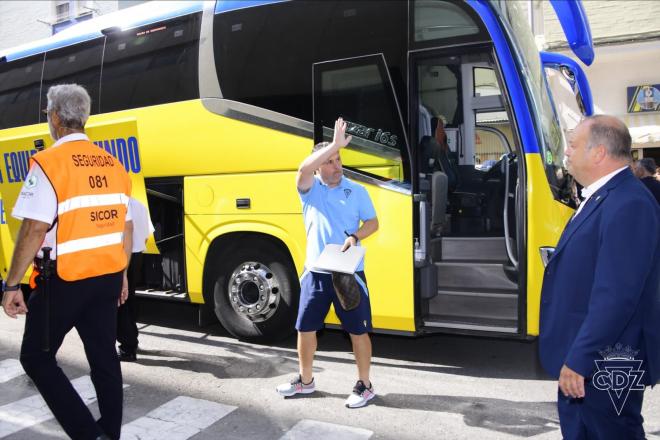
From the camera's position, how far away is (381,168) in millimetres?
4824

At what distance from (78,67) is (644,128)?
13.0 metres

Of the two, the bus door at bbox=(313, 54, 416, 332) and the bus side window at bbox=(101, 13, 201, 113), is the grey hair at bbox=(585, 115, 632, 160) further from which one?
the bus side window at bbox=(101, 13, 201, 113)

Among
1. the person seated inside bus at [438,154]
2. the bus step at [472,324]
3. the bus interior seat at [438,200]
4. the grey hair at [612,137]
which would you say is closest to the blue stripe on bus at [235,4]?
the person seated inside bus at [438,154]

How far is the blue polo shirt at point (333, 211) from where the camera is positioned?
13.4 feet

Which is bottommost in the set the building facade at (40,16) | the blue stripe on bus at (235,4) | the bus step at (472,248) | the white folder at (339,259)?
the bus step at (472,248)

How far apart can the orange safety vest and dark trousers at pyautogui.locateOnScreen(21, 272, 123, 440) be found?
0.09 metres

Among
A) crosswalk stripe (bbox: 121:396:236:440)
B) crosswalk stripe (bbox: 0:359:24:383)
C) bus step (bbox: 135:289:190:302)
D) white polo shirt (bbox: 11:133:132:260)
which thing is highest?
white polo shirt (bbox: 11:133:132:260)

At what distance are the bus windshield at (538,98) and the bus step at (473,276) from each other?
797 mm

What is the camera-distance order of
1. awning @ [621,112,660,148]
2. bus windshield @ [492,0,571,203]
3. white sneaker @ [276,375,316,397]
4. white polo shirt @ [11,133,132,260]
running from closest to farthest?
white polo shirt @ [11,133,132,260], white sneaker @ [276,375,316,397], bus windshield @ [492,0,571,203], awning @ [621,112,660,148]

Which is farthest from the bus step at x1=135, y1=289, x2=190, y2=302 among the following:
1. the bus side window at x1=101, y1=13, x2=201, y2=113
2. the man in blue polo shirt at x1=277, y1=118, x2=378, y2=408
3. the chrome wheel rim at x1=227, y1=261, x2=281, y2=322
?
the man in blue polo shirt at x1=277, y1=118, x2=378, y2=408

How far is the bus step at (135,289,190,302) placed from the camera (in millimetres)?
6050

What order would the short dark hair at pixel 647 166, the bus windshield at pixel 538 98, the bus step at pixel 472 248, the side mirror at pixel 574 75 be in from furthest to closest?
the side mirror at pixel 574 75, the short dark hair at pixel 647 166, the bus step at pixel 472 248, the bus windshield at pixel 538 98

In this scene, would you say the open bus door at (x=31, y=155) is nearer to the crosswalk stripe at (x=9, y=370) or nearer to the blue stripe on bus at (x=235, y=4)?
the crosswalk stripe at (x=9, y=370)

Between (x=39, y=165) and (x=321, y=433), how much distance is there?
2.23 meters
